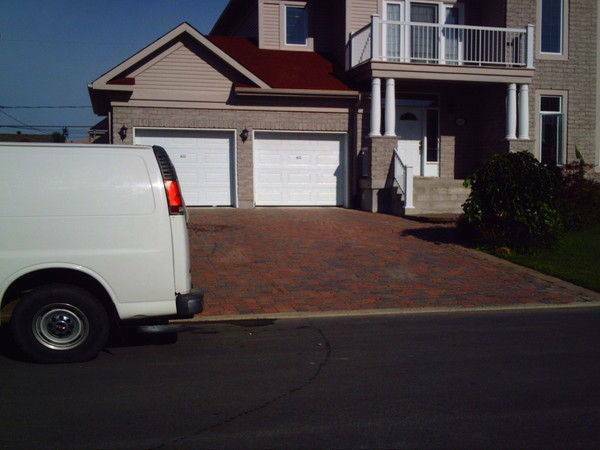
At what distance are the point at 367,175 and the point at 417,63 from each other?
3.51 m

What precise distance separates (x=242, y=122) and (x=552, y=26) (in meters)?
10.3

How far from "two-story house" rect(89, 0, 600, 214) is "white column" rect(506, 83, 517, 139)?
40 mm

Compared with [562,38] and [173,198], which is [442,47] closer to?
[562,38]

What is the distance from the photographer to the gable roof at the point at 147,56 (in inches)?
736

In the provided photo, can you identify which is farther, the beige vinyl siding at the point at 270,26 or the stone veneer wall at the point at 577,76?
the beige vinyl siding at the point at 270,26

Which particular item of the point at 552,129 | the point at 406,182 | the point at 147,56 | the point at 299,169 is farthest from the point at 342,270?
the point at 552,129

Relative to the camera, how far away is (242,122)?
20.2 meters

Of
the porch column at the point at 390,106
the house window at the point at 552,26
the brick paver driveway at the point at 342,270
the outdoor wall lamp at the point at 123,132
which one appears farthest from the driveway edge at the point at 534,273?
the house window at the point at 552,26

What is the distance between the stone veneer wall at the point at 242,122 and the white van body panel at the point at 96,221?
12.7 metres

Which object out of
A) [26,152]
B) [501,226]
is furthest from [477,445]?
[501,226]

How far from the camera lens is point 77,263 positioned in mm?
6922

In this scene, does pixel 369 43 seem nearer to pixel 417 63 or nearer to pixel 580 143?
pixel 417 63

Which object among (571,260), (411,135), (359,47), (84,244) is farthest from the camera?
(411,135)

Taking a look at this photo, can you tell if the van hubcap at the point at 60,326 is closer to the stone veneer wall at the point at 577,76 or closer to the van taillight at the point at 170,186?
the van taillight at the point at 170,186
